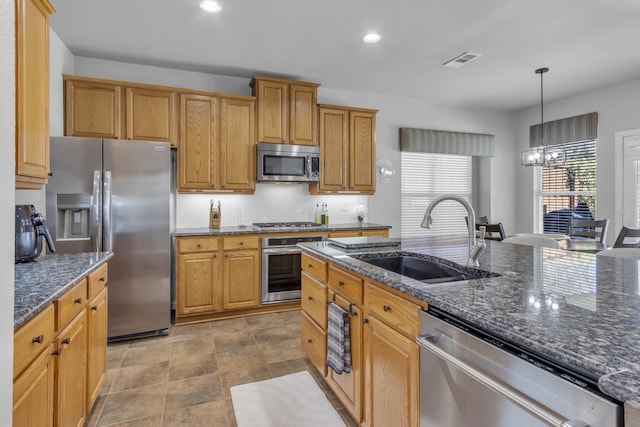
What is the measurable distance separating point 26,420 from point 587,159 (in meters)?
6.12

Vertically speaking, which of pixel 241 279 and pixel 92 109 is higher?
pixel 92 109

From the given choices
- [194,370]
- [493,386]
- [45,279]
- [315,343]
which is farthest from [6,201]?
[194,370]

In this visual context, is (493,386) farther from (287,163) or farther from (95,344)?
(287,163)

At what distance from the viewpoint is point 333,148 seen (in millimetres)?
4332

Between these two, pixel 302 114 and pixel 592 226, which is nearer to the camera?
pixel 592 226

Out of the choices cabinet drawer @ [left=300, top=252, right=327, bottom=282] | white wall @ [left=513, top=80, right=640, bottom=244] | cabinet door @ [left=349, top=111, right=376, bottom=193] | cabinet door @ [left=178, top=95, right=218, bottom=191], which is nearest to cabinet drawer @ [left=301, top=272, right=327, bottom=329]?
cabinet drawer @ [left=300, top=252, right=327, bottom=282]

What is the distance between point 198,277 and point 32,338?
2.32 m

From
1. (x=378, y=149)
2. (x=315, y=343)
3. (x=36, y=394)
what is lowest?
(x=315, y=343)

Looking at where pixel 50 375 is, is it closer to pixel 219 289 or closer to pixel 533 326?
pixel 533 326

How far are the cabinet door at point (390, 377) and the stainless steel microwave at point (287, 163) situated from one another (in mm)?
2621

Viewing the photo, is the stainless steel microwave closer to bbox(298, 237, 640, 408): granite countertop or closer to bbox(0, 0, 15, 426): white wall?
bbox(298, 237, 640, 408): granite countertop

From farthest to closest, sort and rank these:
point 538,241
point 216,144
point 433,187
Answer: point 433,187, point 216,144, point 538,241

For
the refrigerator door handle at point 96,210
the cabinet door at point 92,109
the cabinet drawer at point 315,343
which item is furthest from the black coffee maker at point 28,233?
the cabinet door at point 92,109

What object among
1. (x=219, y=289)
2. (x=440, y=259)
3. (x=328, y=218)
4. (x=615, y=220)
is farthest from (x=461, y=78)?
(x=219, y=289)
